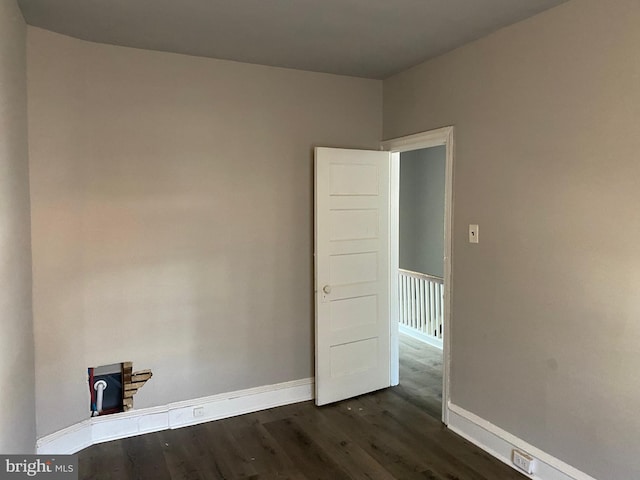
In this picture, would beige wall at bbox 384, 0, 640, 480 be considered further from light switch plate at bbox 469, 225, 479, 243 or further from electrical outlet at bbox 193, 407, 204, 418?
electrical outlet at bbox 193, 407, 204, 418

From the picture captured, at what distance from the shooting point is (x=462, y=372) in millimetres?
3117

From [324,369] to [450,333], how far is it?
1.04m

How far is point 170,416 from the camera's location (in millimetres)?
3234

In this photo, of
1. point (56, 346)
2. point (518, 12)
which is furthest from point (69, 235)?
point (518, 12)

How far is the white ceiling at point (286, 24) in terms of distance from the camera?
7.78ft

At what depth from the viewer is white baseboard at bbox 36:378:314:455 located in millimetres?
2879

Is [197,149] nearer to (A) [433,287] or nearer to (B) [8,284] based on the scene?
(B) [8,284]

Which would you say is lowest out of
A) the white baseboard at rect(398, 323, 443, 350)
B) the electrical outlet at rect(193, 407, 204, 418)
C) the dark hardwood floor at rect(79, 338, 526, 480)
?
the dark hardwood floor at rect(79, 338, 526, 480)

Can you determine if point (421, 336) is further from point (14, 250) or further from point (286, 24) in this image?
point (14, 250)

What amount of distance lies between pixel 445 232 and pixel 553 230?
87 cm

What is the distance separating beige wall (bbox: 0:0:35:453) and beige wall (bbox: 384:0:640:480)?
2.58 m

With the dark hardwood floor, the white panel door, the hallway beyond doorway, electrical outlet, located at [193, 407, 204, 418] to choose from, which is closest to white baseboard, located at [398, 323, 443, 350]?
the hallway beyond doorway

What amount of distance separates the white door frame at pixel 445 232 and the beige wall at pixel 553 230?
65 mm

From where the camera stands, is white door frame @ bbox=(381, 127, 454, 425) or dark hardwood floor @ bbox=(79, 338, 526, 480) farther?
white door frame @ bbox=(381, 127, 454, 425)
